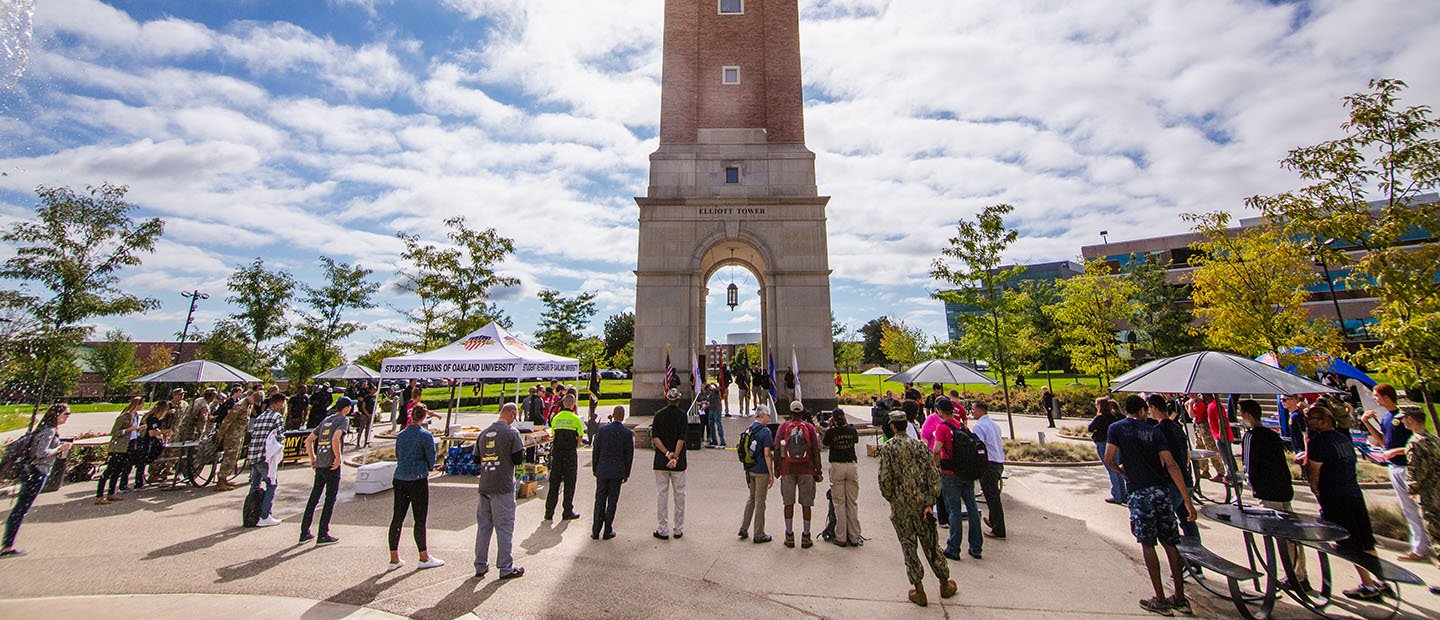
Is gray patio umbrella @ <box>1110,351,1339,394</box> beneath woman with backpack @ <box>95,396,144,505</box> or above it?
above

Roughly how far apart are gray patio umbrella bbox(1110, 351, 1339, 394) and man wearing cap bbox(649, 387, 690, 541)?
23.6 ft

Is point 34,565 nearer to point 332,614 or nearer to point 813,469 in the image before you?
point 332,614

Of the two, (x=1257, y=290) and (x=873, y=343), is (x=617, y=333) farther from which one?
(x=1257, y=290)

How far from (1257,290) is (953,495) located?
17.1 m

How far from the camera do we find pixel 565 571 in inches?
250

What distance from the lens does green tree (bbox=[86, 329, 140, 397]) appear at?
43.3 m

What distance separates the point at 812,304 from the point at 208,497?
18.1 metres

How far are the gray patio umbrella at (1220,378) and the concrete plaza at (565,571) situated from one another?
7.13 feet

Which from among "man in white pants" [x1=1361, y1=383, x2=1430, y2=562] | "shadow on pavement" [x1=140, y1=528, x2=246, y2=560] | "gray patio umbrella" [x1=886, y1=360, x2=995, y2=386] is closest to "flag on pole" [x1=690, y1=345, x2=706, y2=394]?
"gray patio umbrella" [x1=886, y1=360, x2=995, y2=386]

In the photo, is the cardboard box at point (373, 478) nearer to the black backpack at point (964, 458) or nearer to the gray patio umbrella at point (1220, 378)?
the black backpack at point (964, 458)

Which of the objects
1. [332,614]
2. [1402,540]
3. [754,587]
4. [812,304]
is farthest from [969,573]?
[812,304]

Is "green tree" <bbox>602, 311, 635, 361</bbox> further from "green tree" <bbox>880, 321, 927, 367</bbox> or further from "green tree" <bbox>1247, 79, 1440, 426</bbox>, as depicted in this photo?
"green tree" <bbox>1247, 79, 1440, 426</bbox>

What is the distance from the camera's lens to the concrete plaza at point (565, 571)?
209 inches

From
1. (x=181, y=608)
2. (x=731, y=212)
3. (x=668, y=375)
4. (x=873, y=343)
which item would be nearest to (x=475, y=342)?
(x=668, y=375)
